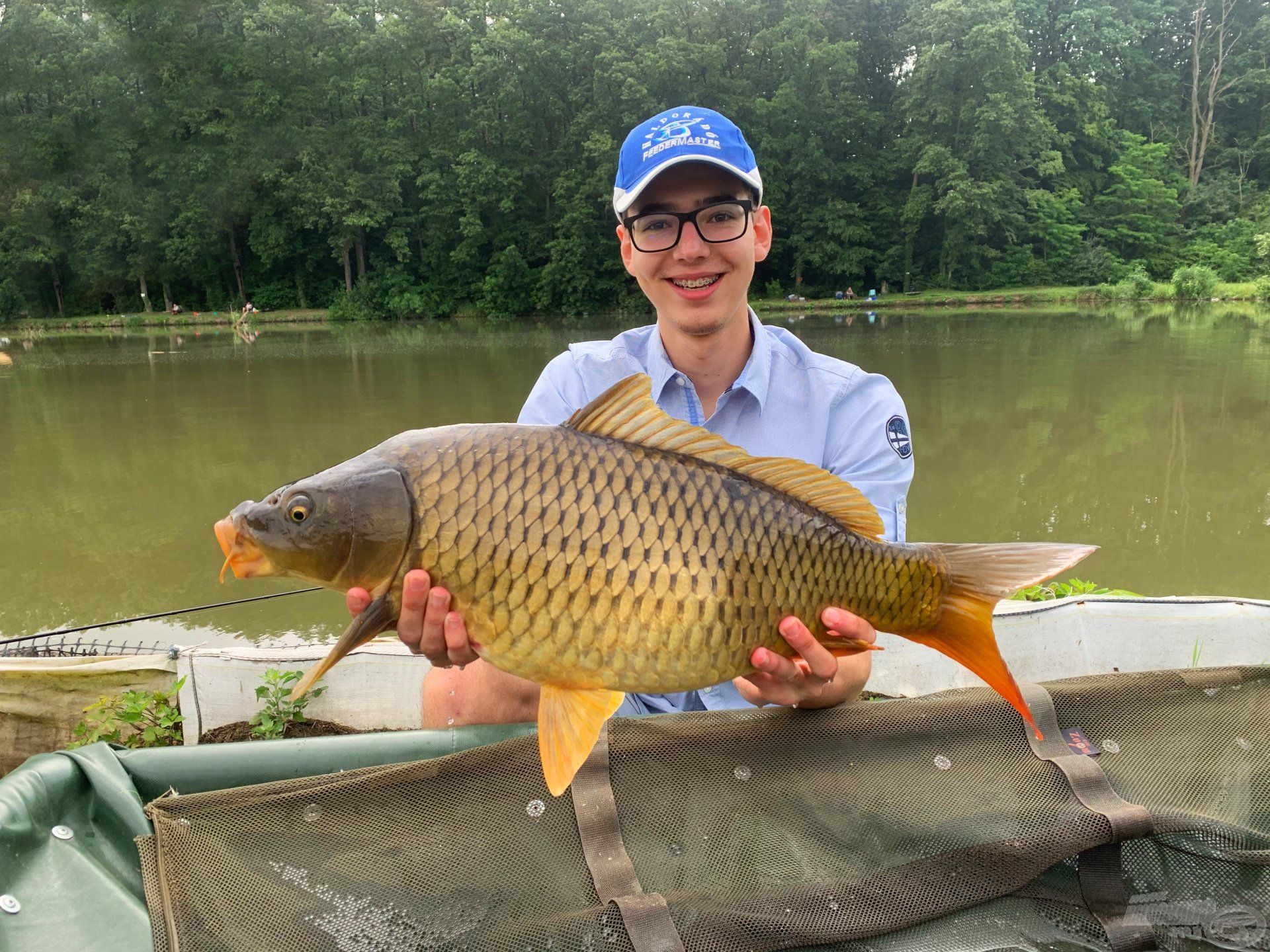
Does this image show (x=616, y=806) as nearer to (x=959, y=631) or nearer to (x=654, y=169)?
(x=959, y=631)

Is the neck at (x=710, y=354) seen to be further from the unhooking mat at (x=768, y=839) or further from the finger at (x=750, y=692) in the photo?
the unhooking mat at (x=768, y=839)

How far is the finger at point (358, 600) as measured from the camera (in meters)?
1.10

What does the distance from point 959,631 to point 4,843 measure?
1178 mm

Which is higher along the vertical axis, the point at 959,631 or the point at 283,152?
the point at 283,152

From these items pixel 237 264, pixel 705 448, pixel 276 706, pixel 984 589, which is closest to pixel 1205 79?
pixel 237 264

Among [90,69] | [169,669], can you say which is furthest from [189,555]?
[90,69]

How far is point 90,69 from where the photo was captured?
26391 mm

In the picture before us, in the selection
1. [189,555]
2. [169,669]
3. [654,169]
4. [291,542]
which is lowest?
[189,555]

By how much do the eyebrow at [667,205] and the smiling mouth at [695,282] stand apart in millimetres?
130

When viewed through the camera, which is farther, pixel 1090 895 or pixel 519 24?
pixel 519 24

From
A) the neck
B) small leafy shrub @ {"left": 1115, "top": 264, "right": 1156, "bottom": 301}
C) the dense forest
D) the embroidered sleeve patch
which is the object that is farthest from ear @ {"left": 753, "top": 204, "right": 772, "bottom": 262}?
small leafy shrub @ {"left": 1115, "top": 264, "right": 1156, "bottom": 301}

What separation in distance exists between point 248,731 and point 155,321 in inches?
1026

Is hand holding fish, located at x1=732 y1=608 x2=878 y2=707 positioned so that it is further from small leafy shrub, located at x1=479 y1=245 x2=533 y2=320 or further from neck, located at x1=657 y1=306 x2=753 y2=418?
small leafy shrub, located at x1=479 y1=245 x2=533 y2=320

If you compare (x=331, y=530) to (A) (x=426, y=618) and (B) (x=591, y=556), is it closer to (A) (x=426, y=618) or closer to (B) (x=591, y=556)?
(A) (x=426, y=618)
